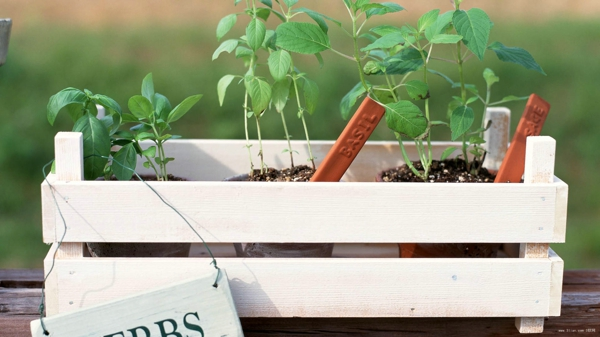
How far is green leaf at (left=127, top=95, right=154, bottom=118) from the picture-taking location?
2.94ft

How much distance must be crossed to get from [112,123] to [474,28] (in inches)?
20.3

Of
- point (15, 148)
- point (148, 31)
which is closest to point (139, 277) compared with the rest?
point (15, 148)

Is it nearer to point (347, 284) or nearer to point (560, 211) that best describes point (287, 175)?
point (347, 284)

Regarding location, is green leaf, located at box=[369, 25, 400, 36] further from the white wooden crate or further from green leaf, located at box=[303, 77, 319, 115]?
the white wooden crate

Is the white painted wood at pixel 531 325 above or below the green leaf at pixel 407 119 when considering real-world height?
below

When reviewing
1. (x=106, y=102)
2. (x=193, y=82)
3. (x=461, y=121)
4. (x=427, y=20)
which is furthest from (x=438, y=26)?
(x=193, y=82)

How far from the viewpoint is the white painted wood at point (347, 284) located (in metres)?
0.81

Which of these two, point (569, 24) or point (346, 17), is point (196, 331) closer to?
point (346, 17)

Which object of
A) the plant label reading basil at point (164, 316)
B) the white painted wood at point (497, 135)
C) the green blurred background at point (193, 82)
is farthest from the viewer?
the green blurred background at point (193, 82)

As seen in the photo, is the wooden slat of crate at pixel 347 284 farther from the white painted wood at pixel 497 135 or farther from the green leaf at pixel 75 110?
the white painted wood at pixel 497 135

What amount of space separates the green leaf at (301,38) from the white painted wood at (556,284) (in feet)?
1.36

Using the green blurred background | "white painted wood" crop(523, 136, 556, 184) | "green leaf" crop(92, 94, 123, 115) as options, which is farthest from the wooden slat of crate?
the green blurred background

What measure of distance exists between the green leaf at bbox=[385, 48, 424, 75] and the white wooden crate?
0.21m

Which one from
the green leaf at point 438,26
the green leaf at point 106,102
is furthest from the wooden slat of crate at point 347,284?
the green leaf at point 438,26
